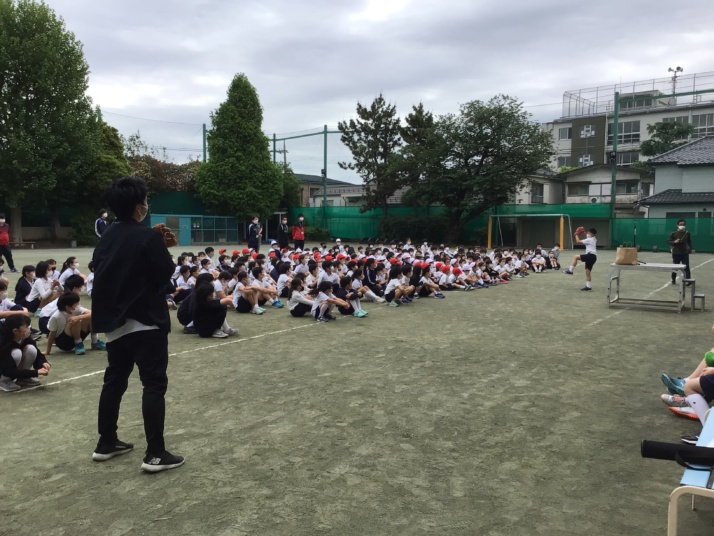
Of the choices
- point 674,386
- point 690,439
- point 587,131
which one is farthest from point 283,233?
point 587,131

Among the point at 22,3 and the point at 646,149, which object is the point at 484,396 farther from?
the point at 646,149

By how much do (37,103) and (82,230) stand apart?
7.25 meters

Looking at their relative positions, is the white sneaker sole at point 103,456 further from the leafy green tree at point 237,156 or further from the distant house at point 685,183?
the distant house at point 685,183

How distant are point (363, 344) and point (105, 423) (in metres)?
3.98

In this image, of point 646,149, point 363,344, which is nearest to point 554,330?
point 363,344

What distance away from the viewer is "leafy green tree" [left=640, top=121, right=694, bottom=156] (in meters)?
42.9

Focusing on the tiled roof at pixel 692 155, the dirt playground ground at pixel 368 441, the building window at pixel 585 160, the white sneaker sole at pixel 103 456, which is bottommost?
the dirt playground ground at pixel 368 441

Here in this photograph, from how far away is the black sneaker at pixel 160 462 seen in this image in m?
3.41

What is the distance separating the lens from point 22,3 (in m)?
26.1

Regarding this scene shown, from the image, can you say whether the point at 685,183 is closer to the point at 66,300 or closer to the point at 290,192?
the point at 290,192

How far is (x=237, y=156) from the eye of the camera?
35219mm

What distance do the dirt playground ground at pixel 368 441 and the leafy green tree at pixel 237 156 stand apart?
29156 millimetres

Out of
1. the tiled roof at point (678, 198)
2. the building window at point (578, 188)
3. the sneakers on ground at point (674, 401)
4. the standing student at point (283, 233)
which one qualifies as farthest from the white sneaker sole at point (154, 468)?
the building window at point (578, 188)

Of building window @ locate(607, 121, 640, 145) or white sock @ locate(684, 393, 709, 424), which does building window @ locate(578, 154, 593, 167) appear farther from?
white sock @ locate(684, 393, 709, 424)
